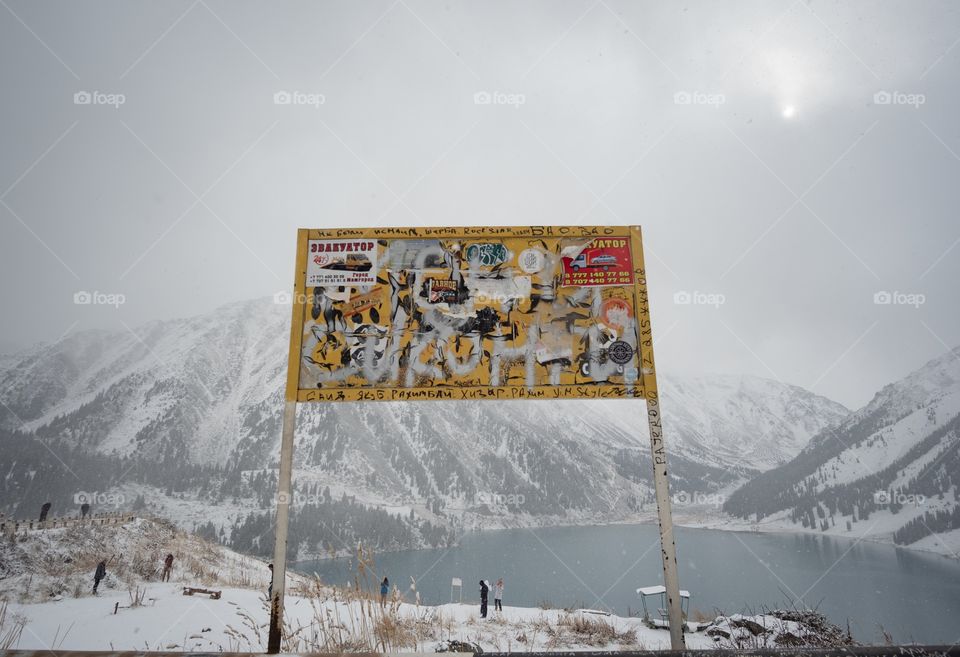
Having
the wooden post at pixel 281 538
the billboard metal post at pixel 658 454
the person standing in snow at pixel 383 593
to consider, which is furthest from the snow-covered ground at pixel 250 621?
the billboard metal post at pixel 658 454

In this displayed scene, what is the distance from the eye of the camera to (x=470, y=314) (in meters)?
6.77

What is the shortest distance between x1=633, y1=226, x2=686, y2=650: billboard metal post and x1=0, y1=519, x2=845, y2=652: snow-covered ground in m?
1.57

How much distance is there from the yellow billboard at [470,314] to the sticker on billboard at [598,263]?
0.05 feet

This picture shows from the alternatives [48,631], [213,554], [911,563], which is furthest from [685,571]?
[48,631]

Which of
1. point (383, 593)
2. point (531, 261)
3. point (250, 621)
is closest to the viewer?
point (531, 261)

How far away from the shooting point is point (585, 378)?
645 centimetres

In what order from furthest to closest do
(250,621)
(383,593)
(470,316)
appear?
(383,593) → (250,621) → (470,316)

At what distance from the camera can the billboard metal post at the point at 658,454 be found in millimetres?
5531

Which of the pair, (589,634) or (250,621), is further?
(250,621)

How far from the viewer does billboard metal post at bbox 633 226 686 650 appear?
18.1 feet

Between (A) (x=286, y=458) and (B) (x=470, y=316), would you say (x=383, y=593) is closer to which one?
(A) (x=286, y=458)

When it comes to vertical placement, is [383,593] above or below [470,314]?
below

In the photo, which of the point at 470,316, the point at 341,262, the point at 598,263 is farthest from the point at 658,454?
the point at 341,262

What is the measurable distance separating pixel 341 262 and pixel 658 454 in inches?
202
